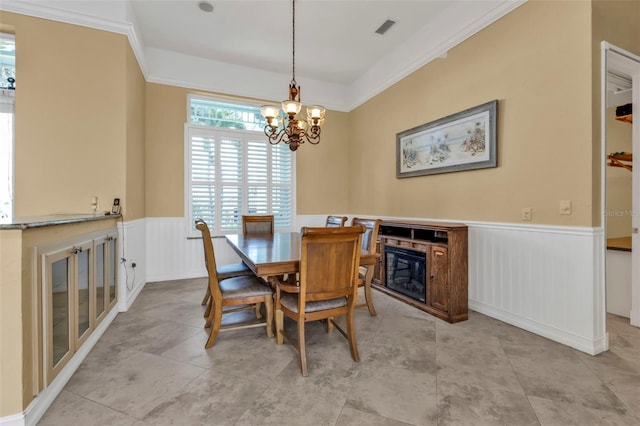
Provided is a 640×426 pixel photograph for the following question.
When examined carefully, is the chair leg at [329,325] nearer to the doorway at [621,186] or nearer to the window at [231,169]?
the doorway at [621,186]

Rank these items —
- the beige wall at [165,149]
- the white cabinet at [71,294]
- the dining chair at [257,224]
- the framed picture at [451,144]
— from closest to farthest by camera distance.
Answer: the white cabinet at [71,294]
the framed picture at [451,144]
the dining chair at [257,224]
the beige wall at [165,149]

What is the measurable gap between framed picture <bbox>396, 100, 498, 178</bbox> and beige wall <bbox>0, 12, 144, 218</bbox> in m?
3.47

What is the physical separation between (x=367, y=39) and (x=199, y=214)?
3573 mm

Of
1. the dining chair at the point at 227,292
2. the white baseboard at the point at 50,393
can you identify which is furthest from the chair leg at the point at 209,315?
the white baseboard at the point at 50,393

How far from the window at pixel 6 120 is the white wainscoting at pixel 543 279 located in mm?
4753

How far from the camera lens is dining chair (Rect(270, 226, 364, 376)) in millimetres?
1891

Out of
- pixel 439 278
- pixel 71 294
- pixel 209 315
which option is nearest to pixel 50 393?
pixel 71 294

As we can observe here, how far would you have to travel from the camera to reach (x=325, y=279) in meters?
1.99

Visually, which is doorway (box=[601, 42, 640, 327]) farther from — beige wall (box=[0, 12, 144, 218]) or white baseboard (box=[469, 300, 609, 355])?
beige wall (box=[0, 12, 144, 218])

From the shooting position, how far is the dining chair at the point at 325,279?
74.4 inches

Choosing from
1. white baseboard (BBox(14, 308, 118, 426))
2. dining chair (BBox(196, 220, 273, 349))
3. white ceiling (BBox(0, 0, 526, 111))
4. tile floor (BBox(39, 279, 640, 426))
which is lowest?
tile floor (BBox(39, 279, 640, 426))

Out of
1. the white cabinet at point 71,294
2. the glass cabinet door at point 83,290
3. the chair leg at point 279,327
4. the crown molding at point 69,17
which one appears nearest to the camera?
the white cabinet at point 71,294

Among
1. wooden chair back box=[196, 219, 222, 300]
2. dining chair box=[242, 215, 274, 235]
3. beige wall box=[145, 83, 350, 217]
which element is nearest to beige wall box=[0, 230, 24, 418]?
wooden chair back box=[196, 219, 222, 300]

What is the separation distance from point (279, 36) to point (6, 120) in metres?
3.16
